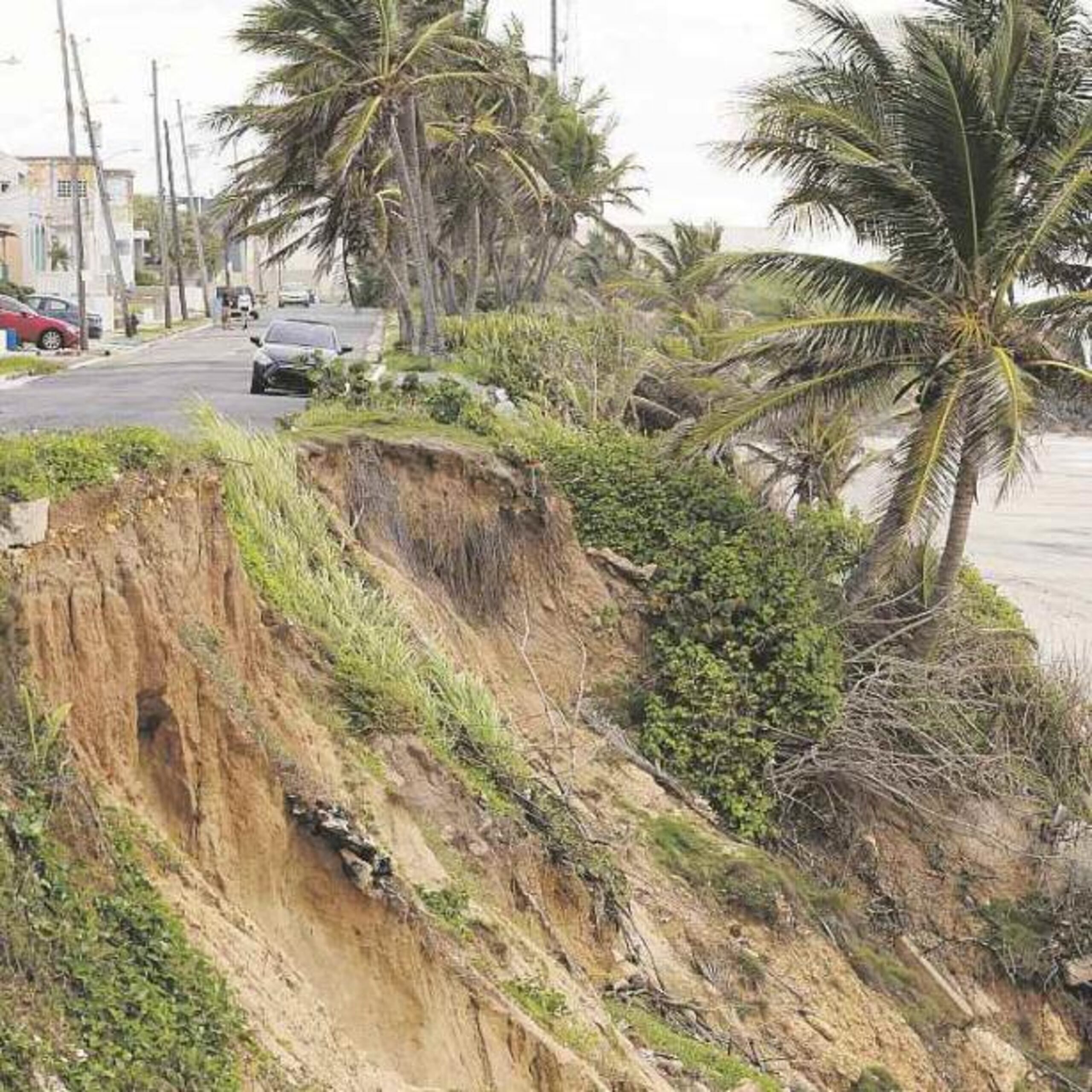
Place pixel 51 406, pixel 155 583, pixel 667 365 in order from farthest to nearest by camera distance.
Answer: pixel 667 365
pixel 51 406
pixel 155 583

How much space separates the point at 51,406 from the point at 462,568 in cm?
895

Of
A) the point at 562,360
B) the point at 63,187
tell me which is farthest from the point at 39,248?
the point at 562,360

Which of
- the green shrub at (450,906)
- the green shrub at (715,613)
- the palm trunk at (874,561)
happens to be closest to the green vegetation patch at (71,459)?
the green shrub at (450,906)

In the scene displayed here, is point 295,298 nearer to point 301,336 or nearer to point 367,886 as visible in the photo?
point 301,336

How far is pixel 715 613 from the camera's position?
15758mm

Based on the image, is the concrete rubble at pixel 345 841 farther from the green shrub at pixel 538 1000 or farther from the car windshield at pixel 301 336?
the car windshield at pixel 301 336

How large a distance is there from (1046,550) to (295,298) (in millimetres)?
53510

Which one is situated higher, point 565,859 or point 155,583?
point 155,583

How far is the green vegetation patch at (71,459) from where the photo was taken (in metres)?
7.97

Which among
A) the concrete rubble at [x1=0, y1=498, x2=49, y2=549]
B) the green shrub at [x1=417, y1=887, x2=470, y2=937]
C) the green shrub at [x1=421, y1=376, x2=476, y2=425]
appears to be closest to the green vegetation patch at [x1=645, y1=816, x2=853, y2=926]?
the green shrub at [x1=417, y1=887, x2=470, y2=937]

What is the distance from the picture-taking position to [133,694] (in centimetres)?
783

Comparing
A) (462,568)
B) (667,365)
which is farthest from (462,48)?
(462,568)

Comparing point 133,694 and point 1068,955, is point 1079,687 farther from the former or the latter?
point 133,694

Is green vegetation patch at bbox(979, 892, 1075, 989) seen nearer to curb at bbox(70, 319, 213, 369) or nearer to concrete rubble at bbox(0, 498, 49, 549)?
concrete rubble at bbox(0, 498, 49, 549)
